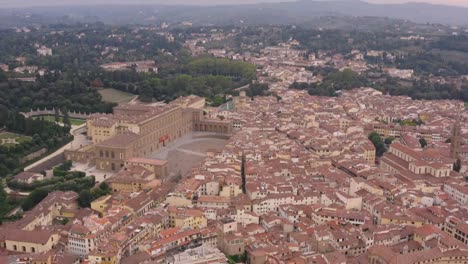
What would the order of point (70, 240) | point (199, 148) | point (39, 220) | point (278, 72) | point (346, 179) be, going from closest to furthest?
point (70, 240) → point (39, 220) → point (346, 179) → point (199, 148) → point (278, 72)

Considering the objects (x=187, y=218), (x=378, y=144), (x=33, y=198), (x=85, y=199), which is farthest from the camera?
(x=378, y=144)

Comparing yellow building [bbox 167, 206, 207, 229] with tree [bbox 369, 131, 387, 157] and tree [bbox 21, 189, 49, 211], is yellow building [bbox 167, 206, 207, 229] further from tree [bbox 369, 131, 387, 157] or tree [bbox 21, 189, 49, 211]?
tree [bbox 369, 131, 387, 157]

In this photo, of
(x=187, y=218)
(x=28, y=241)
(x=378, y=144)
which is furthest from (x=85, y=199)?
(x=378, y=144)

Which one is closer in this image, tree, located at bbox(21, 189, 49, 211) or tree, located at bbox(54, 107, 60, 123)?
tree, located at bbox(21, 189, 49, 211)

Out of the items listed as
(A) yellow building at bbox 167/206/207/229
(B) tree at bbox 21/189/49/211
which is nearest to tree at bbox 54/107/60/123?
(B) tree at bbox 21/189/49/211

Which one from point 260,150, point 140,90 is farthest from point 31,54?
point 260,150

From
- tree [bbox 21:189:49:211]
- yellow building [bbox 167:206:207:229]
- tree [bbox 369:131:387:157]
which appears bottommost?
tree [bbox 21:189:49:211]

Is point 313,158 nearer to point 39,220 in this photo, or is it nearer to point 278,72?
point 39,220

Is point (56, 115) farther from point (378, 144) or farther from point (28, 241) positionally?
point (378, 144)

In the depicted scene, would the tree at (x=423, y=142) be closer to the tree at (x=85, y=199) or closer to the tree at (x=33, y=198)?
the tree at (x=85, y=199)

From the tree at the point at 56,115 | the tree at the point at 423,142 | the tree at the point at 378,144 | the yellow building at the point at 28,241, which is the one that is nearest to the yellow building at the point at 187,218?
the yellow building at the point at 28,241

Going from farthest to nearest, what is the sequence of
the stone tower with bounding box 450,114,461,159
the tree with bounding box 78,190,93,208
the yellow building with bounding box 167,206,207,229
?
1. the stone tower with bounding box 450,114,461,159
2. the tree with bounding box 78,190,93,208
3. the yellow building with bounding box 167,206,207,229
